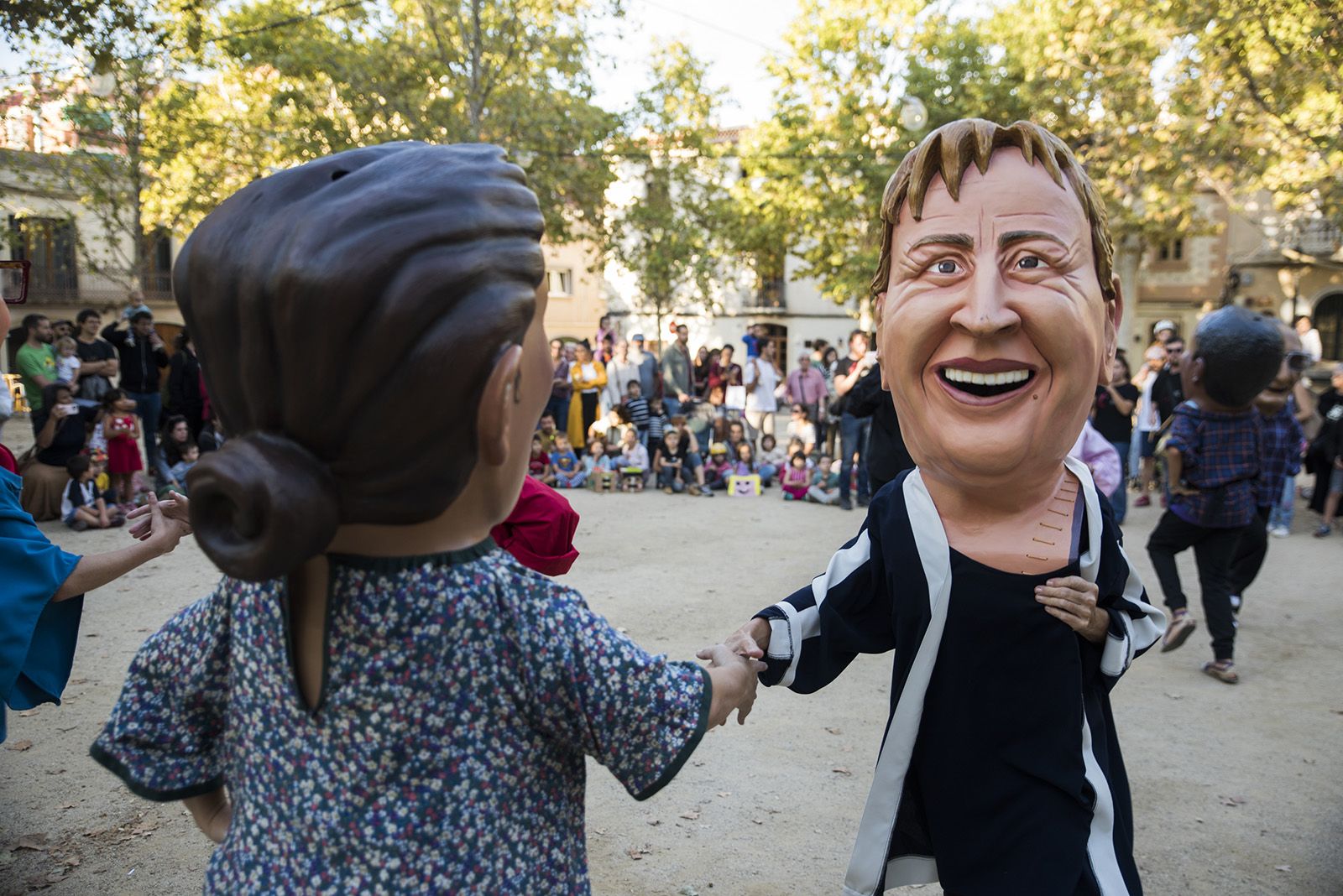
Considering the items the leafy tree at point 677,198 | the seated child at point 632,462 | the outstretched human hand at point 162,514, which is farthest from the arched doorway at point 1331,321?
the outstretched human hand at point 162,514

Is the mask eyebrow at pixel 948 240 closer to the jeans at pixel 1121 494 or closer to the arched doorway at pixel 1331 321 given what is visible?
the jeans at pixel 1121 494

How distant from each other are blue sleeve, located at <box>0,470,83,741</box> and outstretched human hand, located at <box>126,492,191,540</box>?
25 centimetres

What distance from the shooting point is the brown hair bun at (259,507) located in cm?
124

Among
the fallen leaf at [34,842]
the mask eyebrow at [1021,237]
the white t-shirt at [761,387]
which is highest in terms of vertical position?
the mask eyebrow at [1021,237]

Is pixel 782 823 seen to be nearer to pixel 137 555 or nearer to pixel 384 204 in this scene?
pixel 137 555

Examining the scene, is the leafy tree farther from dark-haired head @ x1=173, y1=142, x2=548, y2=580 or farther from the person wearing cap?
dark-haired head @ x1=173, y1=142, x2=548, y2=580

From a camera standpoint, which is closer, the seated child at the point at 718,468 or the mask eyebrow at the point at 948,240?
the mask eyebrow at the point at 948,240

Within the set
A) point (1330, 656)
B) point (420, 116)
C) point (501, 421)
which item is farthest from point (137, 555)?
point (420, 116)

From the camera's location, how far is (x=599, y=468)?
11.1 meters

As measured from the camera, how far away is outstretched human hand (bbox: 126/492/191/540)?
2181 mm

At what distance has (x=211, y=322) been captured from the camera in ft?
4.36

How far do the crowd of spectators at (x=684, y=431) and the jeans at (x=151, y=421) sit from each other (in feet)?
11.8

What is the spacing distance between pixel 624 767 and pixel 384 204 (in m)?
0.83

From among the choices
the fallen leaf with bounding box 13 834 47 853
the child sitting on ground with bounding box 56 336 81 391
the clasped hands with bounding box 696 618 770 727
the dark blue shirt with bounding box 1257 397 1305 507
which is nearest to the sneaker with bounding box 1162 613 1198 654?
the dark blue shirt with bounding box 1257 397 1305 507
